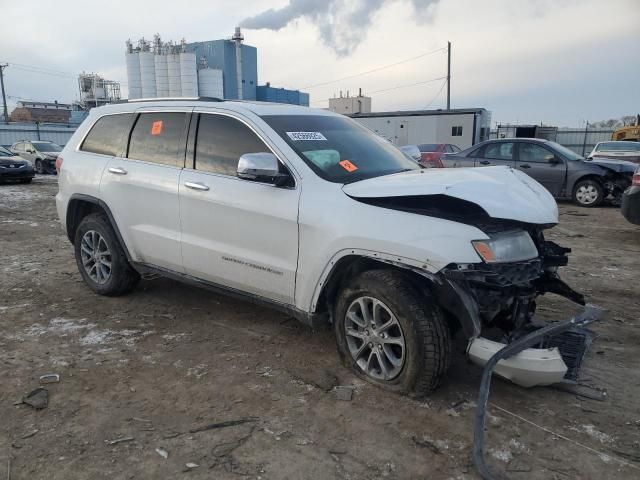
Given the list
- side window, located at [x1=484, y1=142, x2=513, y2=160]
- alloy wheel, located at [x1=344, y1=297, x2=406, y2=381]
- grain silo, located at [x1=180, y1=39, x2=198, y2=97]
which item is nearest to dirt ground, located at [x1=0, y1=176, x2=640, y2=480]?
alloy wheel, located at [x1=344, y1=297, x2=406, y2=381]

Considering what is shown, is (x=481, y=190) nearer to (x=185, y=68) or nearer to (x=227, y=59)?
(x=185, y=68)

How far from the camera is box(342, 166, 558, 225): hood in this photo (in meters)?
2.96

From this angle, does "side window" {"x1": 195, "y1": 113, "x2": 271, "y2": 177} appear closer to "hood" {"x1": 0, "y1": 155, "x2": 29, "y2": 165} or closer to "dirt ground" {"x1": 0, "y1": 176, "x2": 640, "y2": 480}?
"dirt ground" {"x1": 0, "y1": 176, "x2": 640, "y2": 480}

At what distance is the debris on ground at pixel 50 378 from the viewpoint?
344cm

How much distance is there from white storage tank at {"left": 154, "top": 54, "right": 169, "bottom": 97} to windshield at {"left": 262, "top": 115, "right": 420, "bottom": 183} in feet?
122

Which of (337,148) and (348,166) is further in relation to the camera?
(337,148)

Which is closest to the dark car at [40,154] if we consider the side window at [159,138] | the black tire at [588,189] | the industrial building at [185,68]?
the industrial building at [185,68]

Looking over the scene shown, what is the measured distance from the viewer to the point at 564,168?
459 inches

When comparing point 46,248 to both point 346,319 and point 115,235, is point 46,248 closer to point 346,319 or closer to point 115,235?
point 115,235

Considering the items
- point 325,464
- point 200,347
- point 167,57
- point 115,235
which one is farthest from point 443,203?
point 167,57

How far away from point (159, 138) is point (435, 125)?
23.1 metres

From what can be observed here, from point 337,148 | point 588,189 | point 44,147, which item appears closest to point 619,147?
point 588,189

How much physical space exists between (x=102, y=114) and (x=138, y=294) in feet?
6.11

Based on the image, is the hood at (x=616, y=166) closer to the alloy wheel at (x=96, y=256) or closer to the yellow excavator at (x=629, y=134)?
the alloy wheel at (x=96, y=256)
